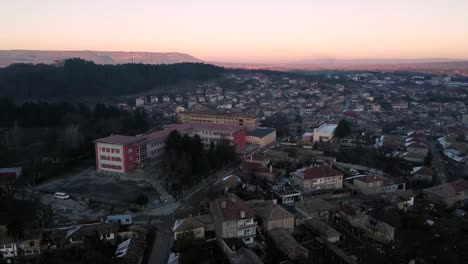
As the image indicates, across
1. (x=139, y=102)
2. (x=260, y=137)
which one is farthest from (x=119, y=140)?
(x=139, y=102)

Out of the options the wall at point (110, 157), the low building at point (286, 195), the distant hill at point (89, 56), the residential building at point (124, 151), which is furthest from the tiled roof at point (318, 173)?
the distant hill at point (89, 56)

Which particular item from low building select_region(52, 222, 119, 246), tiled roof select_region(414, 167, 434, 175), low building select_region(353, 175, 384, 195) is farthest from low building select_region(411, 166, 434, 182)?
low building select_region(52, 222, 119, 246)

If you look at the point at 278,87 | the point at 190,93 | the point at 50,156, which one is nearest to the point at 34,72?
the point at 190,93

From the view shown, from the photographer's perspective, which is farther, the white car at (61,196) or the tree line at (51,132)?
the tree line at (51,132)

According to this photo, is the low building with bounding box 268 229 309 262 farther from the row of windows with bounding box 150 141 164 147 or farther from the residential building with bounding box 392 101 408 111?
the residential building with bounding box 392 101 408 111

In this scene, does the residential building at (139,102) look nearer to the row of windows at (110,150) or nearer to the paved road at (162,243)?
the row of windows at (110,150)

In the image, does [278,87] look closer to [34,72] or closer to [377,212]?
[34,72]
